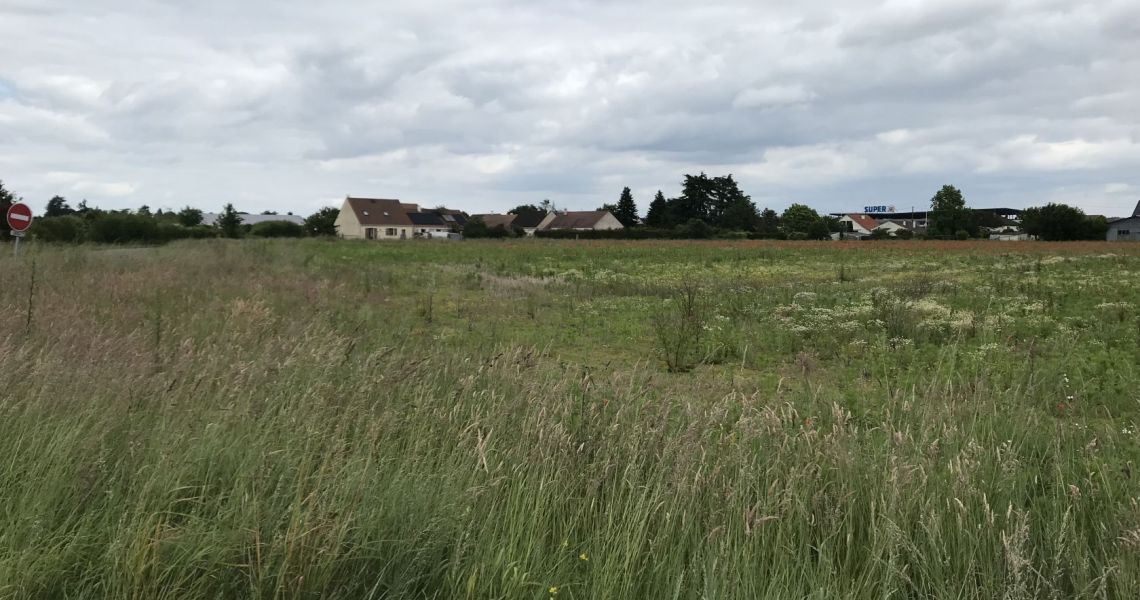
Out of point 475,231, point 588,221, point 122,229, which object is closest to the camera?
point 122,229

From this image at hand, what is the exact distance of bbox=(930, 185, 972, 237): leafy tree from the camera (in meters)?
95.6

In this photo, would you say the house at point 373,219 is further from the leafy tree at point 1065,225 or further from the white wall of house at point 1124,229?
the white wall of house at point 1124,229

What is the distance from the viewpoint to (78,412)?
3.79m

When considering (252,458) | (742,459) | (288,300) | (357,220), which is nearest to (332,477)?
(252,458)

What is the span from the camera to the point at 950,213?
9562cm

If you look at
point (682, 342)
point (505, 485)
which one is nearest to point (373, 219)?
point (682, 342)

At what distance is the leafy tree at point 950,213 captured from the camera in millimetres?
95625

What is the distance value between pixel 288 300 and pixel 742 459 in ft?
33.0

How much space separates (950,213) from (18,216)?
331ft

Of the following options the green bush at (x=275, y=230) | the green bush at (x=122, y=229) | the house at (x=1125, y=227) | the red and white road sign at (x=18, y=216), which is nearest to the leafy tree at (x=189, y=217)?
the green bush at (x=275, y=230)

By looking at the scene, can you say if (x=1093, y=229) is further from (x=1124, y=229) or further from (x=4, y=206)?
(x=4, y=206)

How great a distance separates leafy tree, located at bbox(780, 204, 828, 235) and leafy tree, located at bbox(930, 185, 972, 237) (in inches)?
605

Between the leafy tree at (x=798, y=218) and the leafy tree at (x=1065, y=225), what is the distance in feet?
108

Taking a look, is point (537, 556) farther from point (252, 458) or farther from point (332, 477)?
point (252, 458)
